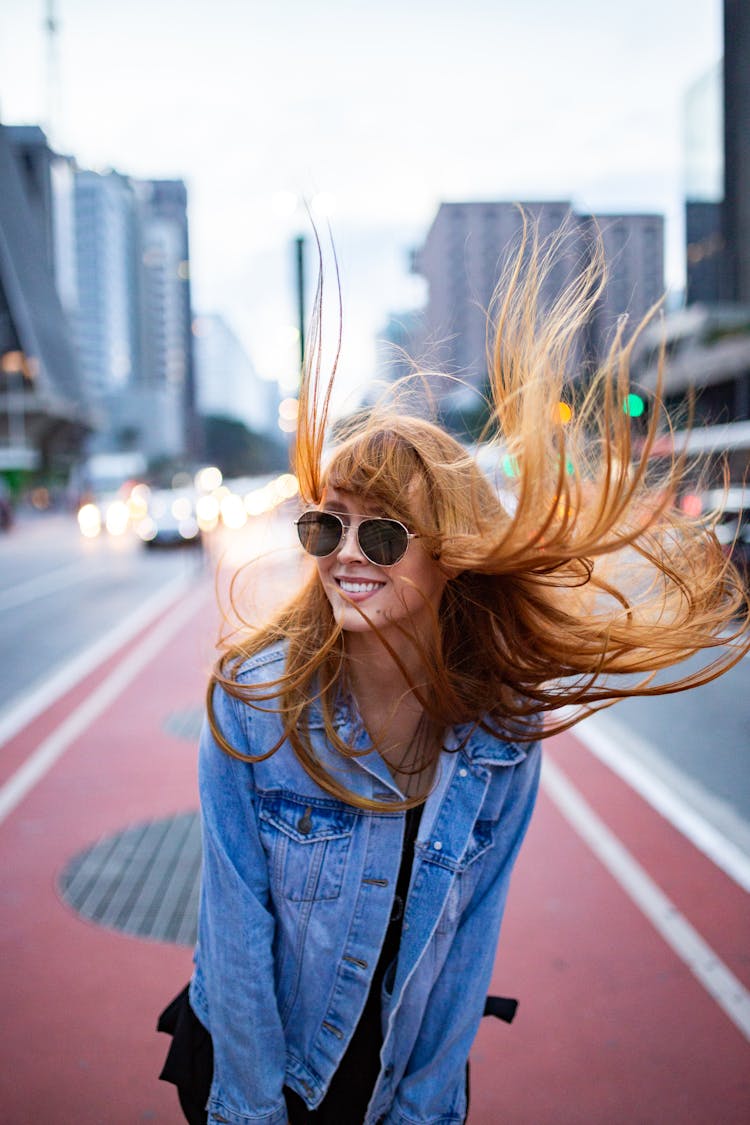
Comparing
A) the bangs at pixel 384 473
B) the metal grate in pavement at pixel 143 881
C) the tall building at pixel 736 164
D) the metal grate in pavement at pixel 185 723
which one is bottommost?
the metal grate in pavement at pixel 185 723

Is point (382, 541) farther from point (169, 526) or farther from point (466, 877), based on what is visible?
point (169, 526)

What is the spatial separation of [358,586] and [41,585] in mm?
17227

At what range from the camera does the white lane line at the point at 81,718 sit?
5723mm

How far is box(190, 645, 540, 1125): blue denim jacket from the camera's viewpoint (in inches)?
68.5

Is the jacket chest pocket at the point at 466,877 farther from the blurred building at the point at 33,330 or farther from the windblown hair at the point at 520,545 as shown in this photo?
the blurred building at the point at 33,330

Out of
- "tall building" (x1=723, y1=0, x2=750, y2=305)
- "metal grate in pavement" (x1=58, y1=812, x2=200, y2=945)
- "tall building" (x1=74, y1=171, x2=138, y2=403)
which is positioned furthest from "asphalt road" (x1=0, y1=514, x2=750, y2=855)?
"tall building" (x1=74, y1=171, x2=138, y2=403)

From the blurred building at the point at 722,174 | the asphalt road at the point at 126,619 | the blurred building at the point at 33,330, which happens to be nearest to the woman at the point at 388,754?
the asphalt road at the point at 126,619

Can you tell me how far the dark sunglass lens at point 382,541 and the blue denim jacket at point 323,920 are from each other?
13.4 inches

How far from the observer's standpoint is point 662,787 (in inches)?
235

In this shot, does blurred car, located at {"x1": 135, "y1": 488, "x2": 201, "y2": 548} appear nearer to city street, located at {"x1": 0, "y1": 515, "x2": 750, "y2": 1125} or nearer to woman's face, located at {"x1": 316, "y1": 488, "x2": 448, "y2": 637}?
city street, located at {"x1": 0, "y1": 515, "x2": 750, "y2": 1125}

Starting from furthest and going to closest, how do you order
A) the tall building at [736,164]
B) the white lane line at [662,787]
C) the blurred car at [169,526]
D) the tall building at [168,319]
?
the tall building at [168,319], the blurred car at [169,526], the tall building at [736,164], the white lane line at [662,787]

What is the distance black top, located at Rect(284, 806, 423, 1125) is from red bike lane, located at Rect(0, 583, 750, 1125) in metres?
0.62

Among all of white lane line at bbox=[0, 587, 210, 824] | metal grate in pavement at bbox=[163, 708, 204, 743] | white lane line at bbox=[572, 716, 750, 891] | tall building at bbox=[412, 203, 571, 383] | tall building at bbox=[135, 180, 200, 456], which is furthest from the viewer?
tall building at bbox=[135, 180, 200, 456]

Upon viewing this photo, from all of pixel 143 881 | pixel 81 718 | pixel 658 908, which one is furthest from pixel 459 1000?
pixel 81 718
